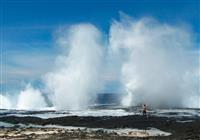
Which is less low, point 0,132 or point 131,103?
point 131,103

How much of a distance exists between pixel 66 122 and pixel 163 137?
16.9 m

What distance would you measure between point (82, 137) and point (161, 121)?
1414 centimetres

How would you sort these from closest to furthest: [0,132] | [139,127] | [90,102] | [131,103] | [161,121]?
1. [0,132]
2. [139,127]
3. [161,121]
4. [131,103]
5. [90,102]

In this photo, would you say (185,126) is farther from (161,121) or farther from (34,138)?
(34,138)

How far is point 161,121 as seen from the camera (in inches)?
1833

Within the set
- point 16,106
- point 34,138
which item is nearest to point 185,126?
point 34,138

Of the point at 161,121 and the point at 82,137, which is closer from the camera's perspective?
the point at 82,137

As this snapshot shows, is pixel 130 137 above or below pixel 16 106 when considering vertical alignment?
below

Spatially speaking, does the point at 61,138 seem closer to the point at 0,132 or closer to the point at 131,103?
the point at 0,132

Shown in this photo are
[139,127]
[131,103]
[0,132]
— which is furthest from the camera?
[131,103]

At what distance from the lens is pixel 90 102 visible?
98.6 metres

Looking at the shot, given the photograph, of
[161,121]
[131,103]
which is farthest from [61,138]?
[131,103]

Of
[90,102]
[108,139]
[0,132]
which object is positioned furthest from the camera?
[90,102]

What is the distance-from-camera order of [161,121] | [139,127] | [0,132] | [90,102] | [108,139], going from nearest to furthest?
[108,139] → [0,132] → [139,127] → [161,121] → [90,102]
